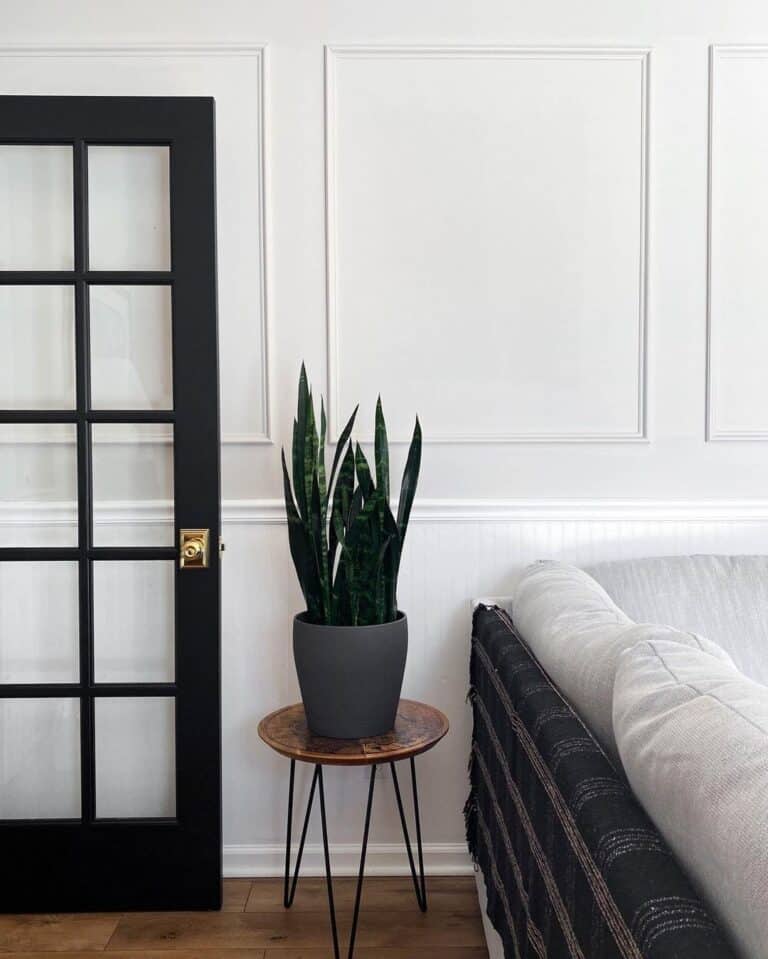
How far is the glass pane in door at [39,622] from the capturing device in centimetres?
219

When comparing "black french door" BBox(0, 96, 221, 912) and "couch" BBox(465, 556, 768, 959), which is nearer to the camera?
"couch" BBox(465, 556, 768, 959)

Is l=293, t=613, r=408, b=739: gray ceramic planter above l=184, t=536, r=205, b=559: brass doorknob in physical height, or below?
below

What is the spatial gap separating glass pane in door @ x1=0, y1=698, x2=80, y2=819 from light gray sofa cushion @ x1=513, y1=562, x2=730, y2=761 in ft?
3.83

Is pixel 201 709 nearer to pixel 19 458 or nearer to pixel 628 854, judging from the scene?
pixel 19 458

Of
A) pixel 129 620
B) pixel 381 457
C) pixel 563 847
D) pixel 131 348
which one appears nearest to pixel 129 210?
pixel 131 348

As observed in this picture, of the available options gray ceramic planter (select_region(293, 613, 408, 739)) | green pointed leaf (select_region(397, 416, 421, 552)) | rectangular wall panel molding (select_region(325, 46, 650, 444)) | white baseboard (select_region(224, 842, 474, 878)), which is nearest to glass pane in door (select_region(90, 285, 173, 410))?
rectangular wall panel molding (select_region(325, 46, 650, 444))

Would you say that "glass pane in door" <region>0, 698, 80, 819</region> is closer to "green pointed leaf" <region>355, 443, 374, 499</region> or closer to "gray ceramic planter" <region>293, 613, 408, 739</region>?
"gray ceramic planter" <region>293, 613, 408, 739</region>

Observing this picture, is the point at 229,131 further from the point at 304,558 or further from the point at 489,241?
the point at 304,558

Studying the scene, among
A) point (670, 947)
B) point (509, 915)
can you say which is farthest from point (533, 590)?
point (670, 947)

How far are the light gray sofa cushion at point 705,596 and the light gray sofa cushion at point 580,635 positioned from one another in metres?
0.17

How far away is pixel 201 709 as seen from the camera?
216 centimetres

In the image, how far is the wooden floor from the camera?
76.6 inches

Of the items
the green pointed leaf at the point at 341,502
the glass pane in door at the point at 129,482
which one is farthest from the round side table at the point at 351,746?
the glass pane in door at the point at 129,482

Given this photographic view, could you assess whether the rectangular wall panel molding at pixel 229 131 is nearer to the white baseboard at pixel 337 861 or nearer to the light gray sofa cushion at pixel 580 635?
the light gray sofa cushion at pixel 580 635
